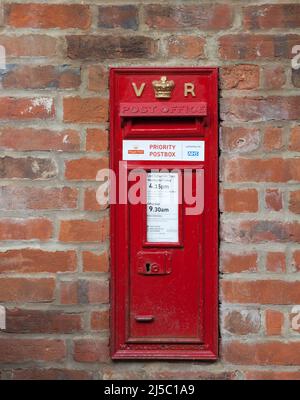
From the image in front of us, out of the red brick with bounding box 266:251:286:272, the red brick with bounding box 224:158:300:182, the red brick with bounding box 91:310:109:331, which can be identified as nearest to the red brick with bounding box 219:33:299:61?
the red brick with bounding box 224:158:300:182

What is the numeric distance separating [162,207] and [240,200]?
1.07 feet

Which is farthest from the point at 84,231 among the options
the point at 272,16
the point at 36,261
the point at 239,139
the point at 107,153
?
the point at 272,16

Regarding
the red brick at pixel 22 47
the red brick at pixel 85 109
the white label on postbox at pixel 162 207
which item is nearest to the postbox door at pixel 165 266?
the white label on postbox at pixel 162 207

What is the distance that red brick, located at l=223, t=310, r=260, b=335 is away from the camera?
2098mm

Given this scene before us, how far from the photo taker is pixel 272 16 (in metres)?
2.06

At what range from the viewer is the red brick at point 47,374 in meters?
2.12

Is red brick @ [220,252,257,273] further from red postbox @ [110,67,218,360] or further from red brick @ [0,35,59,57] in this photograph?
red brick @ [0,35,59,57]

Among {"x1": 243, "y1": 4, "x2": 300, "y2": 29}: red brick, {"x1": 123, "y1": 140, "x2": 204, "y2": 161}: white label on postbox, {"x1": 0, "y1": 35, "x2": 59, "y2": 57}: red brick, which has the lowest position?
{"x1": 123, "y1": 140, "x2": 204, "y2": 161}: white label on postbox

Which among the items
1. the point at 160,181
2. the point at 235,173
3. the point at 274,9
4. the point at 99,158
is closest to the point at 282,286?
the point at 235,173

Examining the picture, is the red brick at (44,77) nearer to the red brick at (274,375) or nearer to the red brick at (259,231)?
the red brick at (259,231)

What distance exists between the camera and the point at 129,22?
2066 mm

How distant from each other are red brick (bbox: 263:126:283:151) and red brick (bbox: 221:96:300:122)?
5cm
